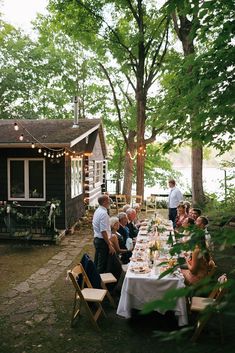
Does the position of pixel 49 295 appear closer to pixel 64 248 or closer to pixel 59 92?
pixel 64 248

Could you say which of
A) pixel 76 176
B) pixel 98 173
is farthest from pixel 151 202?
pixel 76 176

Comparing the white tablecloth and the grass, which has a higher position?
the white tablecloth

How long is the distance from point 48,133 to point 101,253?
7692mm

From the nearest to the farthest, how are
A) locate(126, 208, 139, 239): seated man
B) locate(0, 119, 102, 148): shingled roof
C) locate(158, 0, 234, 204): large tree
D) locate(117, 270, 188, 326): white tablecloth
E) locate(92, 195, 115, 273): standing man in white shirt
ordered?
locate(158, 0, 234, 204): large tree < locate(117, 270, 188, 326): white tablecloth < locate(92, 195, 115, 273): standing man in white shirt < locate(126, 208, 139, 239): seated man < locate(0, 119, 102, 148): shingled roof

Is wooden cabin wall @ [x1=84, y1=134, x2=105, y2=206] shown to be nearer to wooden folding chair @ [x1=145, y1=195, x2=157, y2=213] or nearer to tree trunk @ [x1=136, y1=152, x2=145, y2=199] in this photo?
tree trunk @ [x1=136, y1=152, x2=145, y2=199]

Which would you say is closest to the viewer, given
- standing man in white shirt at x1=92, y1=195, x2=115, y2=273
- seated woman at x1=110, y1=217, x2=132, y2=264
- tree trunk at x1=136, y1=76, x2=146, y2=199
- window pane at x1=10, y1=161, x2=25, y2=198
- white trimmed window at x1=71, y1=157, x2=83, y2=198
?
standing man in white shirt at x1=92, y1=195, x2=115, y2=273

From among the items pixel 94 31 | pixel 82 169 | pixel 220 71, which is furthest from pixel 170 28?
pixel 220 71

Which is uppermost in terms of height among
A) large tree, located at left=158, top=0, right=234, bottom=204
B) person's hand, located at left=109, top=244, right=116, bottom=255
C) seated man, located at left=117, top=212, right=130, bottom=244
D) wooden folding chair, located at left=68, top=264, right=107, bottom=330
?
large tree, located at left=158, top=0, right=234, bottom=204

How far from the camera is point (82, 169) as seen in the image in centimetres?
1664

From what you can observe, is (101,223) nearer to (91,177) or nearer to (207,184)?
(91,177)

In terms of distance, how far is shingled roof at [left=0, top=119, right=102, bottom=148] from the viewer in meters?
12.3

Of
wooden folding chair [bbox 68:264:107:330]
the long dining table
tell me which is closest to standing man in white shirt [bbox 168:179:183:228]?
the long dining table

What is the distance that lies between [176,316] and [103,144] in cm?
1740

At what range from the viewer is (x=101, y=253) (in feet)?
24.2
